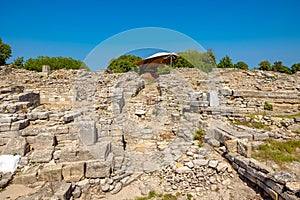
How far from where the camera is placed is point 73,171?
16.1 ft

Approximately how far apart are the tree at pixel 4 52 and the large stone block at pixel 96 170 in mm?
29872

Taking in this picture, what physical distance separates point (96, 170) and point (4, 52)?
101 feet

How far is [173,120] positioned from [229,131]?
362cm

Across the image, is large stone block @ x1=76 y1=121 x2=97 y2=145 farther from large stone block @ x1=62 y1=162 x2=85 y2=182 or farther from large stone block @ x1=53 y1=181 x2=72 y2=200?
large stone block @ x1=53 y1=181 x2=72 y2=200

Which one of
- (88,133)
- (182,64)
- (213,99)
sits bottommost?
(88,133)

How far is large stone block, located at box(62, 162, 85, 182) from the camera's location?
15.9ft

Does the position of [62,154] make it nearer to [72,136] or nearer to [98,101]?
[72,136]

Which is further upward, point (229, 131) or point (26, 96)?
point (26, 96)

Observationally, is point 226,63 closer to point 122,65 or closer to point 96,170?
point 122,65

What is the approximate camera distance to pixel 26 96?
993cm

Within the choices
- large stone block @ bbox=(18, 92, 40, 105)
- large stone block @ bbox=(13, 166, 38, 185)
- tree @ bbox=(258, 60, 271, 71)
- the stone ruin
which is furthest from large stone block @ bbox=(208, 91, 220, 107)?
tree @ bbox=(258, 60, 271, 71)

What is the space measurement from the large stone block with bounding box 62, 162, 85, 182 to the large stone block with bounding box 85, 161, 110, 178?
0.15 metres

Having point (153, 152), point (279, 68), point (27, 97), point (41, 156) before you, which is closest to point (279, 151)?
point (153, 152)

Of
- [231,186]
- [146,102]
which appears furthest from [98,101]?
[231,186]
